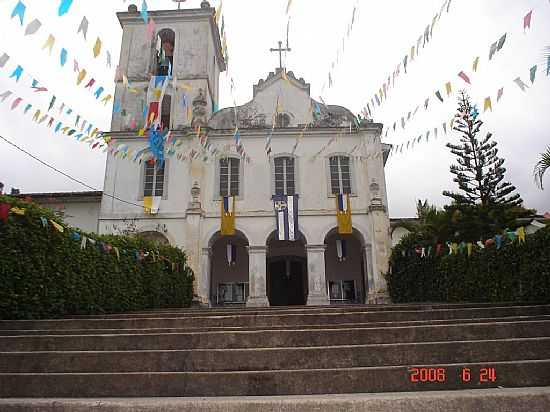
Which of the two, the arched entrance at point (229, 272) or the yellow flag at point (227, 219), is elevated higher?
the yellow flag at point (227, 219)

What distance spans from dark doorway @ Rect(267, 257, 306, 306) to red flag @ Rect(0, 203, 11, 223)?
12965 mm

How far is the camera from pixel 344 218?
16234 millimetres

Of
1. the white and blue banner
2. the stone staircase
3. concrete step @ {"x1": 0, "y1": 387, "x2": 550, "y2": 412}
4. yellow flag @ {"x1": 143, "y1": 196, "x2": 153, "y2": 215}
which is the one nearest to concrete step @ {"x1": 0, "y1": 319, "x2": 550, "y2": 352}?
the stone staircase

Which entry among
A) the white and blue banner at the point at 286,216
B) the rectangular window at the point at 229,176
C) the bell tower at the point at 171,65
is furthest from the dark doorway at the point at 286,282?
the bell tower at the point at 171,65

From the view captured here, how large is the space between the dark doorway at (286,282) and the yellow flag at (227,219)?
3.30 meters

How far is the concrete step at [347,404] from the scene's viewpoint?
3236mm

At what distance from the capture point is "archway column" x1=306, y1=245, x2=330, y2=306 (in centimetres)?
1568

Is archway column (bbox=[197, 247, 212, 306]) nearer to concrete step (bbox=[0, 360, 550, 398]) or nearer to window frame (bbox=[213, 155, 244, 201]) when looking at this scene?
window frame (bbox=[213, 155, 244, 201])

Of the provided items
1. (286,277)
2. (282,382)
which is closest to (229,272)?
(286,277)

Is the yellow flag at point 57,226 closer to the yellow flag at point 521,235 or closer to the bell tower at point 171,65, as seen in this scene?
the yellow flag at point 521,235

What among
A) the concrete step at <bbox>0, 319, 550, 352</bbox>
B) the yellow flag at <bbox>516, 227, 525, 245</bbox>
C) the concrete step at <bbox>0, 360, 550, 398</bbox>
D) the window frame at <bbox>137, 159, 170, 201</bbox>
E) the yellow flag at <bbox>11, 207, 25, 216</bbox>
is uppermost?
the window frame at <bbox>137, 159, 170, 201</bbox>

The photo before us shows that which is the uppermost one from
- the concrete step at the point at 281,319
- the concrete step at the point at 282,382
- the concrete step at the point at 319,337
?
the concrete step at the point at 281,319

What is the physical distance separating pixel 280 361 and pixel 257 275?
38.8 ft

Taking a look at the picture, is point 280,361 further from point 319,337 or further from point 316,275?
point 316,275
